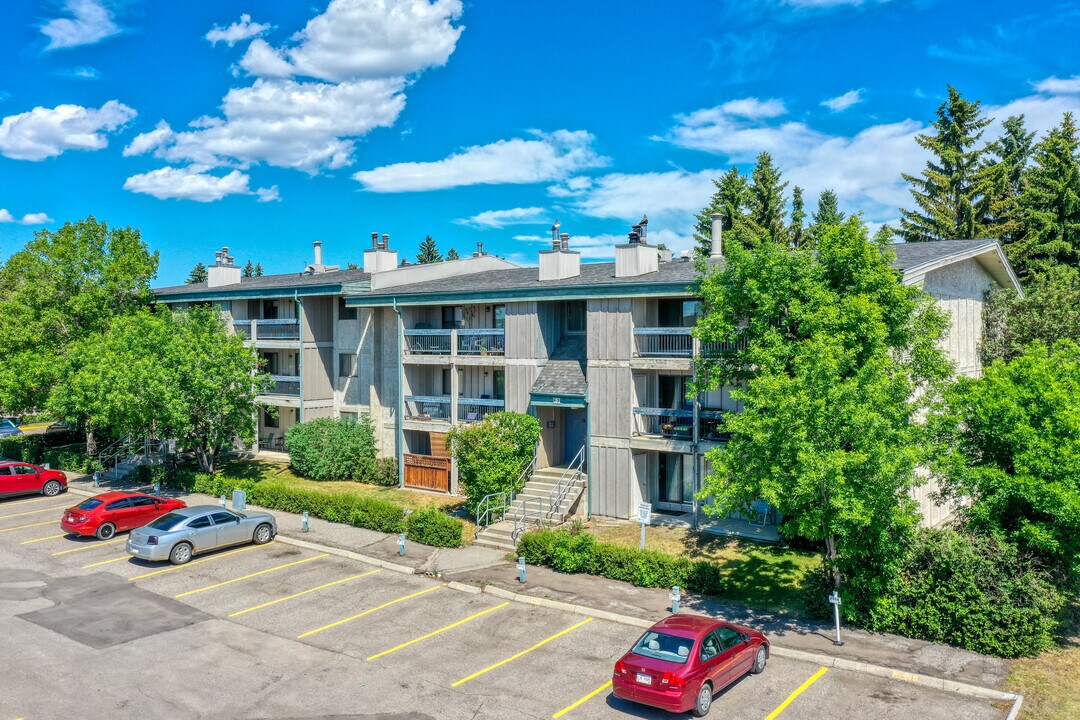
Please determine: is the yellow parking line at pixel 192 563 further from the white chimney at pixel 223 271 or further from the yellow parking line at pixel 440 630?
the white chimney at pixel 223 271

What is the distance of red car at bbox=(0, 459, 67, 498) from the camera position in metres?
32.5

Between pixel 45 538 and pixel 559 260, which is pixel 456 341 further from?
pixel 45 538

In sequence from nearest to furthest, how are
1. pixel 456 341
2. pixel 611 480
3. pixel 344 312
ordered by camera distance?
pixel 611 480 → pixel 456 341 → pixel 344 312

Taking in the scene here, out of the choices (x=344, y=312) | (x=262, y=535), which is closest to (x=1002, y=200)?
(x=344, y=312)

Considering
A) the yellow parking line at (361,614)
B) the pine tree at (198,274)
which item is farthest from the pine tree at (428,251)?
the yellow parking line at (361,614)

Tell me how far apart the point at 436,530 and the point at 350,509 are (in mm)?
4446

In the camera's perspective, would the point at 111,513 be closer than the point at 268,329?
Yes

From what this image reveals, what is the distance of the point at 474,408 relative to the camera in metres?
32.8

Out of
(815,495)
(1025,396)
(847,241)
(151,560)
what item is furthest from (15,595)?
(1025,396)

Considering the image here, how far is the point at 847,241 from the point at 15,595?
23913 mm

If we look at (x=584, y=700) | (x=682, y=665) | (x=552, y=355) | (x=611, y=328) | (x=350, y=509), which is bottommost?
(x=584, y=700)

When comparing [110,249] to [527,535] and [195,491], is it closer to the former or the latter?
[195,491]

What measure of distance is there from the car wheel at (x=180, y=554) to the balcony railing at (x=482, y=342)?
1304 cm

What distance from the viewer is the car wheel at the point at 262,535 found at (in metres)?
25.7
